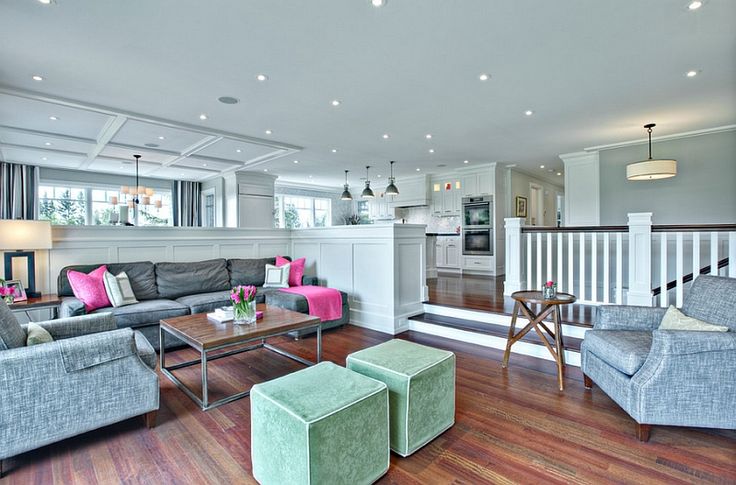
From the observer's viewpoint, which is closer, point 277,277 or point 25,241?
point 25,241

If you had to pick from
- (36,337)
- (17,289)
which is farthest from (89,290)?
(36,337)

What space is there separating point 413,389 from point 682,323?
5.93 ft

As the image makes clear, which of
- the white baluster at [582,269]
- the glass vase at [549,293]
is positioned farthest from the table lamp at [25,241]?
the white baluster at [582,269]

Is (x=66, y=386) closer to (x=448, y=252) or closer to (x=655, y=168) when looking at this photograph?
(x=655, y=168)

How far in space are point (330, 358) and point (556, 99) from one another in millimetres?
3691

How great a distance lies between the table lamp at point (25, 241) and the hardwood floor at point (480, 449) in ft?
6.98

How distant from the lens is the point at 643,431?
2018 mm

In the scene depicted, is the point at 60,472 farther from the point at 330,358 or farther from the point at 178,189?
the point at 178,189

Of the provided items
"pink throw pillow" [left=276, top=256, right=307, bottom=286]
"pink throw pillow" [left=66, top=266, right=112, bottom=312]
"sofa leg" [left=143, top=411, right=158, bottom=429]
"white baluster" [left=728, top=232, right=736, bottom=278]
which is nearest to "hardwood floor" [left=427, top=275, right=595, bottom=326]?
"white baluster" [left=728, top=232, right=736, bottom=278]

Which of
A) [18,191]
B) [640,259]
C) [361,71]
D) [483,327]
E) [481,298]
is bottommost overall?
[483,327]

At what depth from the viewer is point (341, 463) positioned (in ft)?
5.17

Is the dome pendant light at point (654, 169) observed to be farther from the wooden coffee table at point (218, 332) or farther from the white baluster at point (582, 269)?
the wooden coffee table at point (218, 332)

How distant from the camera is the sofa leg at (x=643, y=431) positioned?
2.02 m

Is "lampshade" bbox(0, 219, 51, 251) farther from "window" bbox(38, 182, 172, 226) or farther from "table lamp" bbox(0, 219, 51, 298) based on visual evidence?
"window" bbox(38, 182, 172, 226)
